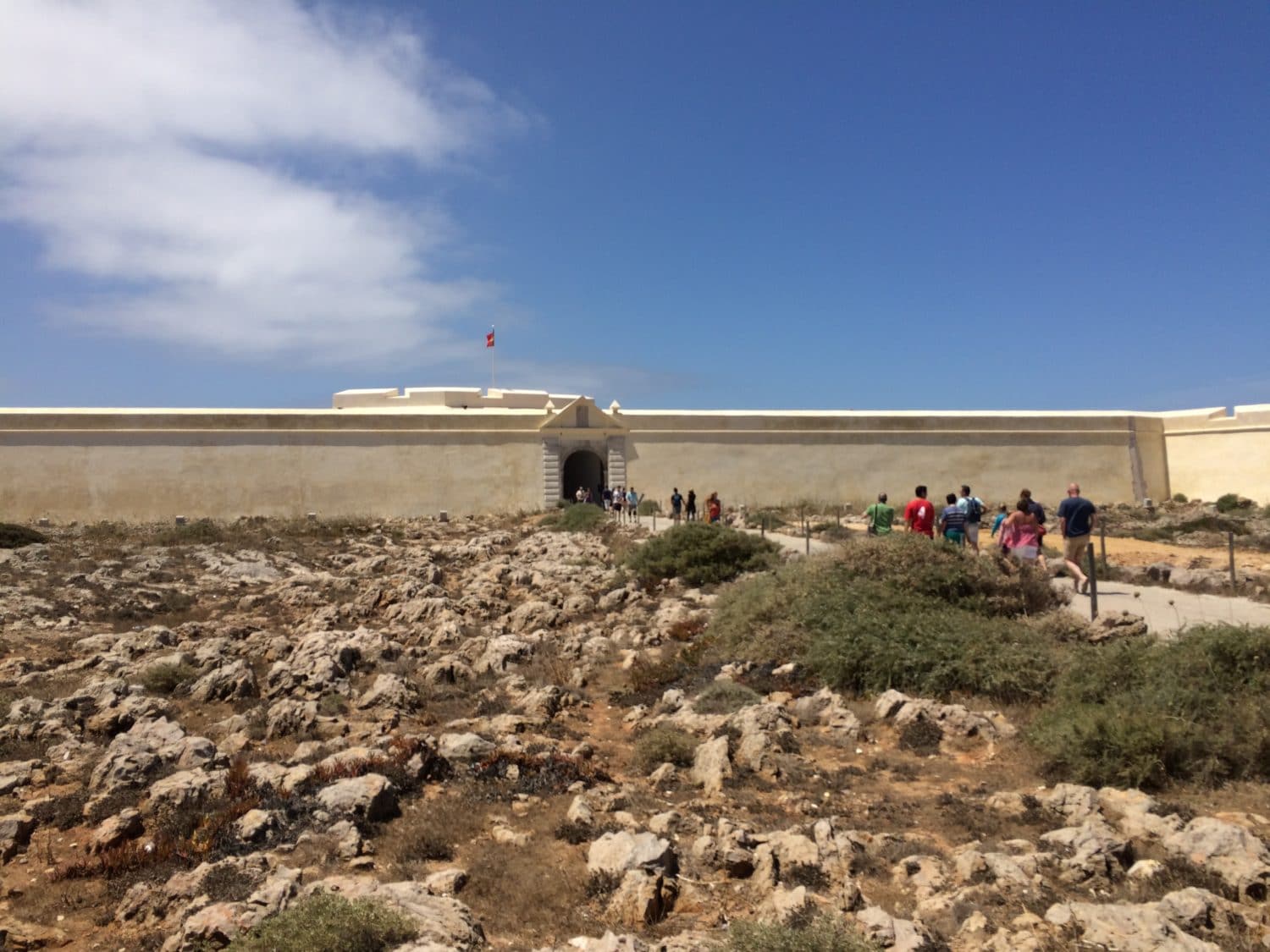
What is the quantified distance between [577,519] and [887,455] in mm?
11842

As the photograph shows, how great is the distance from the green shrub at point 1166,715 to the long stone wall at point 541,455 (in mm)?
22098

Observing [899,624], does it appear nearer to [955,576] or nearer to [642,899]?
[955,576]

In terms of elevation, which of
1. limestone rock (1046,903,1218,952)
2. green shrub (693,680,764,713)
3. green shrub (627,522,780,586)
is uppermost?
green shrub (627,522,780,586)

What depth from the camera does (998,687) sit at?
25.3 feet

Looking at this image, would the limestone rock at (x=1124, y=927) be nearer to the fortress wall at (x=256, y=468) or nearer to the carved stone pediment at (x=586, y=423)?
the carved stone pediment at (x=586, y=423)

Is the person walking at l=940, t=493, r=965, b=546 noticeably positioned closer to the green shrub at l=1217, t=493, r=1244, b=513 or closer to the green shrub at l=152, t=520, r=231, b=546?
the green shrub at l=152, t=520, r=231, b=546

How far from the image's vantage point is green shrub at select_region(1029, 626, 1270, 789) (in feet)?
18.7

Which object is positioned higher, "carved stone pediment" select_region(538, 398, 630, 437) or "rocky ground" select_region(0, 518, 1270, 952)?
"carved stone pediment" select_region(538, 398, 630, 437)

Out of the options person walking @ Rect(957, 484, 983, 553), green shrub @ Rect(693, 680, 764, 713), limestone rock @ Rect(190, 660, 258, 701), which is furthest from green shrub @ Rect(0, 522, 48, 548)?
person walking @ Rect(957, 484, 983, 553)

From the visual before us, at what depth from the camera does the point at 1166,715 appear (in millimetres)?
6023

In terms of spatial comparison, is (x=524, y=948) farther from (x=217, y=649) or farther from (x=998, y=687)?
(x=217, y=649)

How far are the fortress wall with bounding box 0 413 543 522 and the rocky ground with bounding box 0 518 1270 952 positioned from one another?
15.9 metres

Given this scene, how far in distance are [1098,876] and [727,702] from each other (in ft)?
12.2

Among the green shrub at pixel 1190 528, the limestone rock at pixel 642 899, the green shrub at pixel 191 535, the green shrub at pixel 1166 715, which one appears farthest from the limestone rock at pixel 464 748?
the green shrub at pixel 1190 528
